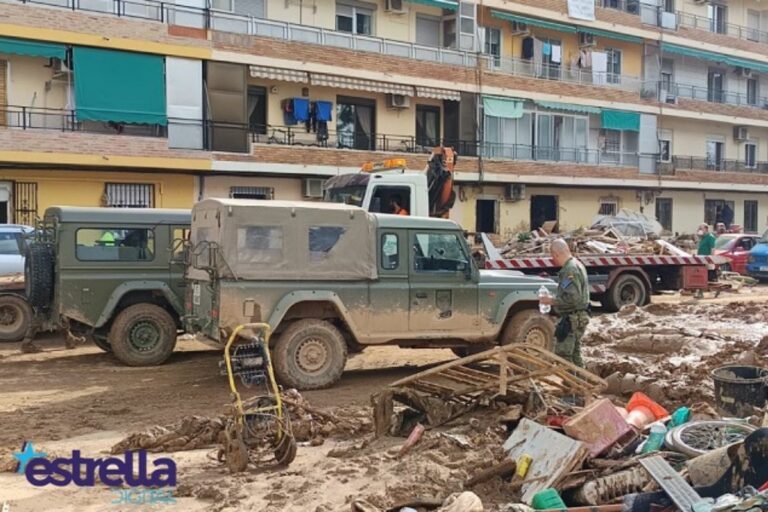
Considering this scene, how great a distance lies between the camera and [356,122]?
88.5 ft

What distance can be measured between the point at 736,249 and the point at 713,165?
14.4m

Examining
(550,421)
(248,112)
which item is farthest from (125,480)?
(248,112)

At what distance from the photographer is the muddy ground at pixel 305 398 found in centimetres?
597

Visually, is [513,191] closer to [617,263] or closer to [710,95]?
[617,263]

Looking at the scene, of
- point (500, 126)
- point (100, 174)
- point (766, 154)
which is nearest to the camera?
point (100, 174)

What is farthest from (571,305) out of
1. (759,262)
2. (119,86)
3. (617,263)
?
(759,262)

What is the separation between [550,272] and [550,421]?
10528 mm

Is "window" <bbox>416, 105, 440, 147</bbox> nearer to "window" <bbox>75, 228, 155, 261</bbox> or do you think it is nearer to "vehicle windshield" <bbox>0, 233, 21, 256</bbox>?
"vehicle windshield" <bbox>0, 233, 21, 256</bbox>

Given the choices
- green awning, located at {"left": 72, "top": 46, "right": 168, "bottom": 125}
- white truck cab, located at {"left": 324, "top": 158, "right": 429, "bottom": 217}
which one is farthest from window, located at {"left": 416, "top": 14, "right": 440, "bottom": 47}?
white truck cab, located at {"left": 324, "top": 158, "right": 429, "bottom": 217}

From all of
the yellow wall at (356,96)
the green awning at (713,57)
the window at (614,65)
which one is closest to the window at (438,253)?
the yellow wall at (356,96)

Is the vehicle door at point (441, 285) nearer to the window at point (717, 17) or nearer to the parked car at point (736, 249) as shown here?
the parked car at point (736, 249)

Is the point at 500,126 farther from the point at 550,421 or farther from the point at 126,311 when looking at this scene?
the point at 550,421

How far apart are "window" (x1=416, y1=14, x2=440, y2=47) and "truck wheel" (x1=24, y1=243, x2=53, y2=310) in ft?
64.0

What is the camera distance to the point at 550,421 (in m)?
6.82
